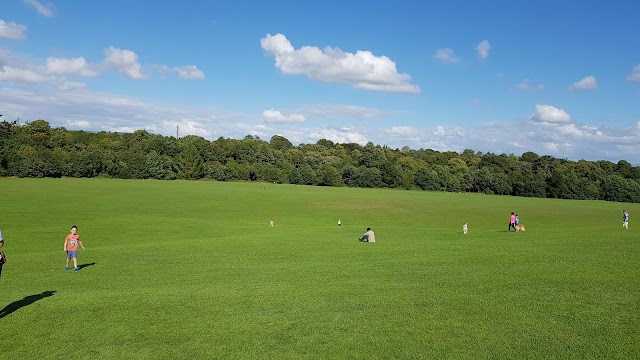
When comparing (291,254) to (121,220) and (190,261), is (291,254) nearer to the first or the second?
(190,261)

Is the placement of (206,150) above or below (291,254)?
above

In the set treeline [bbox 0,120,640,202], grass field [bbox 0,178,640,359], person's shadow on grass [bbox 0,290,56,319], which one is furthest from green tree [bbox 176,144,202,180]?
person's shadow on grass [bbox 0,290,56,319]

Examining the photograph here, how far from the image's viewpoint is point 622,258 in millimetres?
21281


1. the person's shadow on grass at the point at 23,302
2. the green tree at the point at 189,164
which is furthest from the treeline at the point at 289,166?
the person's shadow on grass at the point at 23,302

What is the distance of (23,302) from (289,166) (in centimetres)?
14186

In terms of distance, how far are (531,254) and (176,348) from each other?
61.4 feet

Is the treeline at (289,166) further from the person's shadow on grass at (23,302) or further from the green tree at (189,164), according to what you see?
the person's shadow on grass at (23,302)

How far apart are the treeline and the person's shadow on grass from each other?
122716mm

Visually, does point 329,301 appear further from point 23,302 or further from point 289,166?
point 289,166

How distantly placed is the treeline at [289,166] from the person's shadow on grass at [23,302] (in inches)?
4831

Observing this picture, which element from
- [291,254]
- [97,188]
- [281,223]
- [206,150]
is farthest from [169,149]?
[291,254]

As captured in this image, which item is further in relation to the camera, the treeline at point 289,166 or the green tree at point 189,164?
the green tree at point 189,164

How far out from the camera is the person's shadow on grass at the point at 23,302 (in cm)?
1367

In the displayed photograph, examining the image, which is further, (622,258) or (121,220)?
(121,220)
